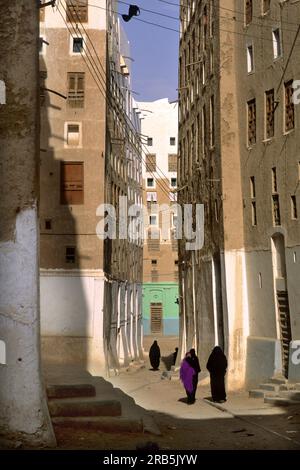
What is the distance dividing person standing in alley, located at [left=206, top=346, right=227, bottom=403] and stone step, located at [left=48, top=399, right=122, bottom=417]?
636 cm

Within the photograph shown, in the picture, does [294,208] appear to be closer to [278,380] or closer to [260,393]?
[278,380]

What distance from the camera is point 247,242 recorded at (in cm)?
2077

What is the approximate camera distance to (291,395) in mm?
15828

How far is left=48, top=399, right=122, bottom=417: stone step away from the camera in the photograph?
442 inches

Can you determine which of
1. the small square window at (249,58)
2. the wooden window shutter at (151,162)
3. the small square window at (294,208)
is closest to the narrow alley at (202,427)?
the small square window at (294,208)

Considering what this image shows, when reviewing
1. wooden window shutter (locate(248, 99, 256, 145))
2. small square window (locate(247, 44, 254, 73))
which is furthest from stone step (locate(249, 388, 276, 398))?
small square window (locate(247, 44, 254, 73))

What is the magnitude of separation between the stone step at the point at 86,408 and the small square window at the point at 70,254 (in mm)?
14917

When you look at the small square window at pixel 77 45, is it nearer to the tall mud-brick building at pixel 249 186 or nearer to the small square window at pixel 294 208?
the tall mud-brick building at pixel 249 186

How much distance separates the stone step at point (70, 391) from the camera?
12.6 metres

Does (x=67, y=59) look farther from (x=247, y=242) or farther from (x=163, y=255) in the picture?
(x=163, y=255)

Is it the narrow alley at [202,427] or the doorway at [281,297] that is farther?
the doorway at [281,297]

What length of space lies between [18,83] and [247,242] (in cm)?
1276

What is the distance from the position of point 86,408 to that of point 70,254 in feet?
50.0

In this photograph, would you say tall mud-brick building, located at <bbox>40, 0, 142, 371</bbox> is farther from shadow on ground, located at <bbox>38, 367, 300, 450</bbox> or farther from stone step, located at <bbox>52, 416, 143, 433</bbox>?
stone step, located at <bbox>52, 416, 143, 433</bbox>
